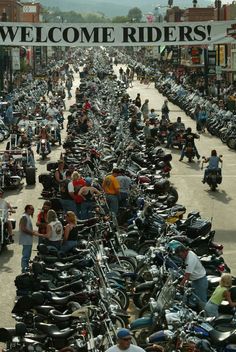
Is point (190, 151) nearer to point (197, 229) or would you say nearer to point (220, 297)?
point (197, 229)

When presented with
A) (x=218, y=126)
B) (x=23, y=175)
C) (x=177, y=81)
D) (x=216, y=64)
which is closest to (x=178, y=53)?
(x=177, y=81)

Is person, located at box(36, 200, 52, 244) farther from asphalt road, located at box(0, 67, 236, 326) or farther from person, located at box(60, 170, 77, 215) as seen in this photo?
person, located at box(60, 170, 77, 215)

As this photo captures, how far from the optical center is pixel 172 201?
1994cm

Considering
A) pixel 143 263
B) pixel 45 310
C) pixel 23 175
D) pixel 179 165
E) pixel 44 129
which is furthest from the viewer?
pixel 44 129

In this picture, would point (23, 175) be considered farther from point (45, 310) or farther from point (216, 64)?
point (216, 64)

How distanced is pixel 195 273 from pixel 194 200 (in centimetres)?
1097

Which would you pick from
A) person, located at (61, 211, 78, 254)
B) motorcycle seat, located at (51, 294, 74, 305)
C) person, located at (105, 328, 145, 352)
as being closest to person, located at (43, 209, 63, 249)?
person, located at (61, 211, 78, 254)

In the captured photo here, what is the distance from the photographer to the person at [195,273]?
13094 mm

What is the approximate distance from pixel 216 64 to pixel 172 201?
122 feet

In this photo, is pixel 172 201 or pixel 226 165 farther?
pixel 226 165

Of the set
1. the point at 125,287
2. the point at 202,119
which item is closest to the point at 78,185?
the point at 125,287

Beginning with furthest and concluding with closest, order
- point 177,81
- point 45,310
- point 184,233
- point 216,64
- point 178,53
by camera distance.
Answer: point 178,53, point 177,81, point 216,64, point 184,233, point 45,310

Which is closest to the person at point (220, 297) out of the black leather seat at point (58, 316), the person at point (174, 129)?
the black leather seat at point (58, 316)

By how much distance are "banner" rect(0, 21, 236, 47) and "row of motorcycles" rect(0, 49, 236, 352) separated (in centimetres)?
354
